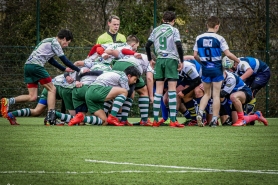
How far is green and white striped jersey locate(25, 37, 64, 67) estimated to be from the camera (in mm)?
10906

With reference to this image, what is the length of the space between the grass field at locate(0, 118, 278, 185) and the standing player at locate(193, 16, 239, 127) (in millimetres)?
1855

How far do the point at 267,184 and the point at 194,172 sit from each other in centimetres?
67

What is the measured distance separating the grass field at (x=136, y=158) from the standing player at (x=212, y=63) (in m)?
1.85

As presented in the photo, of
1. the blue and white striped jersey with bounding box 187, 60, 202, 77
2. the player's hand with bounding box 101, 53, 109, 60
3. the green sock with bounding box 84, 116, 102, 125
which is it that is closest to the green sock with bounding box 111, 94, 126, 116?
the green sock with bounding box 84, 116, 102, 125

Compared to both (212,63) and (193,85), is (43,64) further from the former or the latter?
(212,63)

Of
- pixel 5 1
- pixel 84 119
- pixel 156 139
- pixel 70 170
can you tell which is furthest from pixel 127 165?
pixel 5 1

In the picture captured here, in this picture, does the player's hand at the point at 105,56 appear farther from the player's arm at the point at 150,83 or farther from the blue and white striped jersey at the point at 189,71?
the blue and white striped jersey at the point at 189,71

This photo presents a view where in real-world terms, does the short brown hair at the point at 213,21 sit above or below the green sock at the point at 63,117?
above

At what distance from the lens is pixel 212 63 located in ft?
35.7

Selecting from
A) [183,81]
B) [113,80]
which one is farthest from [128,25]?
[113,80]

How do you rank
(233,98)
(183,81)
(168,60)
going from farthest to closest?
(183,81) < (233,98) < (168,60)

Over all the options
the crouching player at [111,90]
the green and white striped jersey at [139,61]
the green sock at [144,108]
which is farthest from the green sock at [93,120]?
the green and white striped jersey at [139,61]

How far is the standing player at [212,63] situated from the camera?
35.4ft

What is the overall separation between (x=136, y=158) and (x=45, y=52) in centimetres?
547
